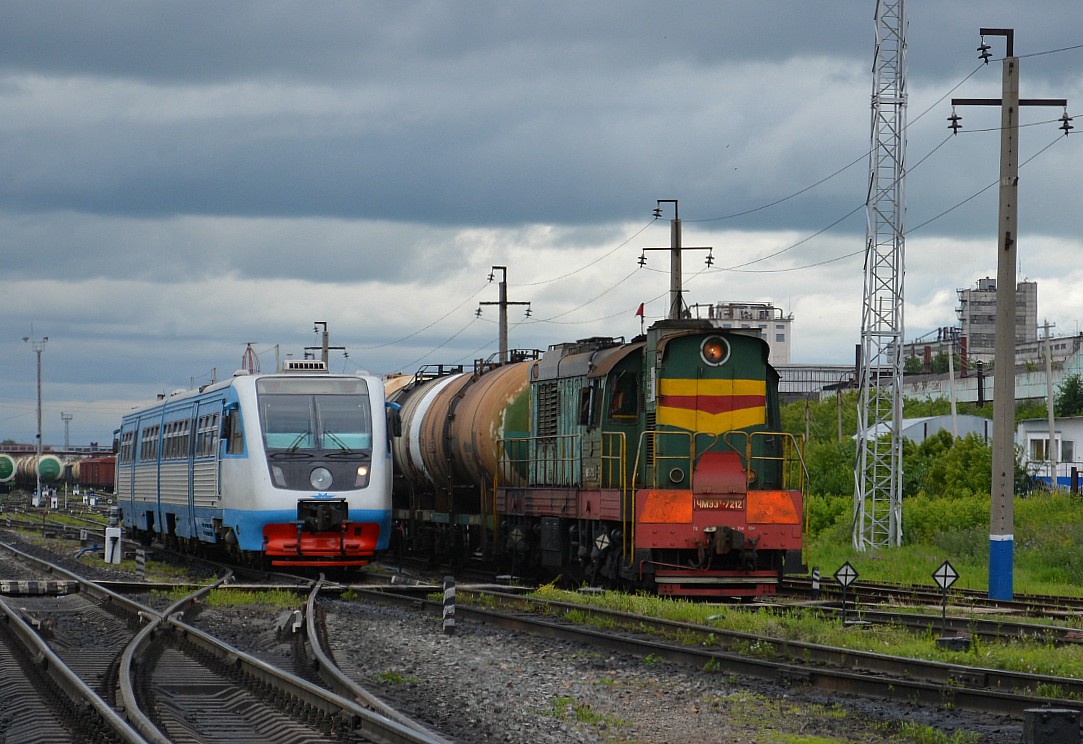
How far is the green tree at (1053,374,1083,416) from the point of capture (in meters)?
75.5

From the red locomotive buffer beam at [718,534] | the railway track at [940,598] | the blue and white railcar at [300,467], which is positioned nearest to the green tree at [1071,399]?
the railway track at [940,598]

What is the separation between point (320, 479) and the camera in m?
22.5

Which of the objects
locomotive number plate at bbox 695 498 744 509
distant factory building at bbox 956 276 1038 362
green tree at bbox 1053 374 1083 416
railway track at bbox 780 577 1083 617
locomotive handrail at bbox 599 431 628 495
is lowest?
railway track at bbox 780 577 1083 617

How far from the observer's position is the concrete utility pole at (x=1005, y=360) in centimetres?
2086

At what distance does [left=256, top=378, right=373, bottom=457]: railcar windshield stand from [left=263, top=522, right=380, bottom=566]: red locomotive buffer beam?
4.02 feet

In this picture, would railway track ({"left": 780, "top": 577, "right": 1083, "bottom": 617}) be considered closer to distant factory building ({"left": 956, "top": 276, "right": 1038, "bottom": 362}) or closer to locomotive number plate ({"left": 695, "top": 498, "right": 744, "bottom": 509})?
locomotive number plate ({"left": 695, "top": 498, "right": 744, "bottom": 509})

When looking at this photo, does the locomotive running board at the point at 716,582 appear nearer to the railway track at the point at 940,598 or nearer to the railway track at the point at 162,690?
the railway track at the point at 940,598

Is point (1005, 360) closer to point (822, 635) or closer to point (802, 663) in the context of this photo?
point (822, 635)

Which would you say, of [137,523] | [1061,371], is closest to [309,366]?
[137,523]

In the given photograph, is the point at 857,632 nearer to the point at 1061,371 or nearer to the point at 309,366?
the point at 309,366

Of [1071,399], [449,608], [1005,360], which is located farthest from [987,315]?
[449,608]

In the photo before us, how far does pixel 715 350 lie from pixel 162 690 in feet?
33.0

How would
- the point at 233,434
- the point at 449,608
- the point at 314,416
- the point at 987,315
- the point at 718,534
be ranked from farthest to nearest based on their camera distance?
the point at 987,315
the point at 233,434
the point at 314,416
the point at 718,534
the point at 449,608

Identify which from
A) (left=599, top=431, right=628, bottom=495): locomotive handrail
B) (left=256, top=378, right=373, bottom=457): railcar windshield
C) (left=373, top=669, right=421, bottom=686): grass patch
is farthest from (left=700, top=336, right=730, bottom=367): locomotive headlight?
(left=373, top=669, right=421, bottom=686): grass patch
